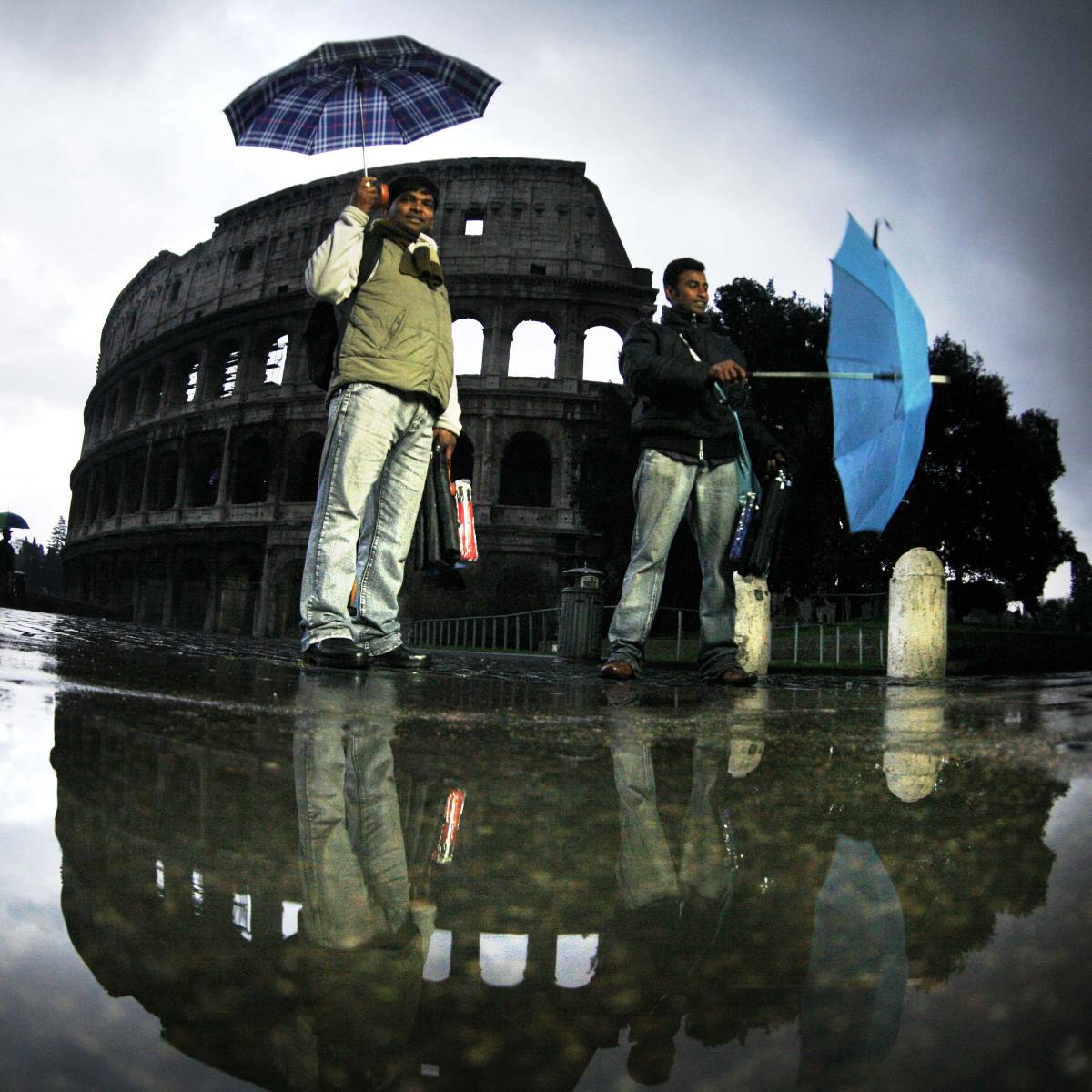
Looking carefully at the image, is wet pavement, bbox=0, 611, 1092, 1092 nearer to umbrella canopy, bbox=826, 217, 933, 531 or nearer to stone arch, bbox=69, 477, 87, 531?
umbrella canopy, bbox=826, 217, 933, 531

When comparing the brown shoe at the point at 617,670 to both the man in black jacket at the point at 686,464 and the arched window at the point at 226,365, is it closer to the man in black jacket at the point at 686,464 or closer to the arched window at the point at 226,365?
the man in black jacket at the point at 686,464

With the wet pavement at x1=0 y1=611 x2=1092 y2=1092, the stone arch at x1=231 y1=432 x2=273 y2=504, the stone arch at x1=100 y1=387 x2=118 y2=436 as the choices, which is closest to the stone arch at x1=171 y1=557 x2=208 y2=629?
the stone arch at x1=231 y1=432 x2=273 y2=504

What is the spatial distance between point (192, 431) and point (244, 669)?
97.5 ft

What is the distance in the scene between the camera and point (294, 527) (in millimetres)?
27078

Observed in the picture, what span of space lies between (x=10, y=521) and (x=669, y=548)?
14958 millimetres

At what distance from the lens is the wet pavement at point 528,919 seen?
1.41 feet

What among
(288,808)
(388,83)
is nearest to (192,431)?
(388,83)

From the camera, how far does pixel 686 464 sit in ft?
12.2

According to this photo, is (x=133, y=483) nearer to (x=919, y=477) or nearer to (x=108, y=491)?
(x=108, y=491)

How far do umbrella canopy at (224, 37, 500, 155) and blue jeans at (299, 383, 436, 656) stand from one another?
320 cm

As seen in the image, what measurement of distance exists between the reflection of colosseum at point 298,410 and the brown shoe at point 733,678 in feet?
64.5

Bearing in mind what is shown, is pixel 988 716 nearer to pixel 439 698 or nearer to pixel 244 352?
Answer: pixel 439 698

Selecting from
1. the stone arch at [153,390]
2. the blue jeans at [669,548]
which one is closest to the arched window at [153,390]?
the stone arch at [153,390]

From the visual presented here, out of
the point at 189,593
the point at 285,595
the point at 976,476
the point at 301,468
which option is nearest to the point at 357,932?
the point at 976,476
